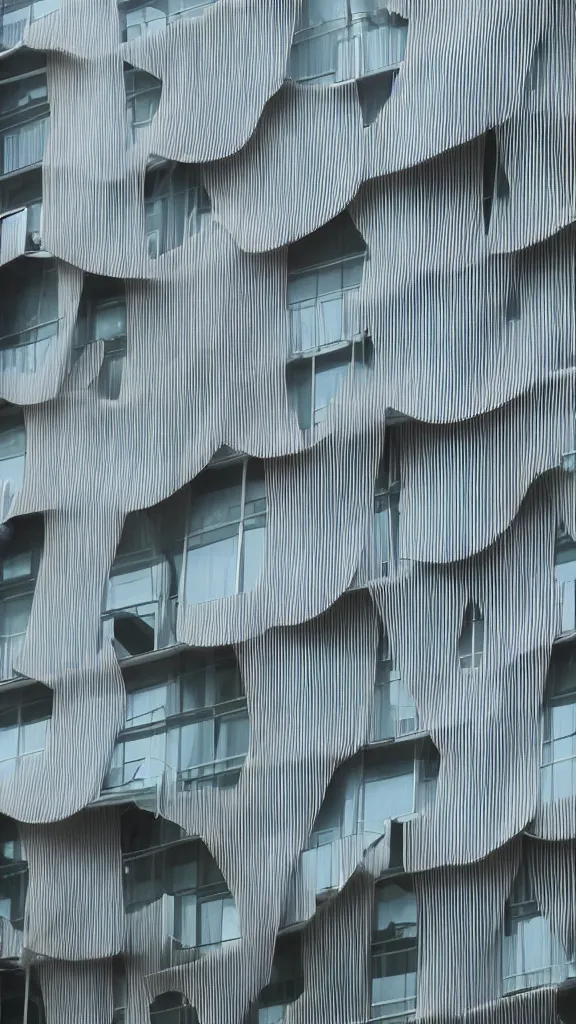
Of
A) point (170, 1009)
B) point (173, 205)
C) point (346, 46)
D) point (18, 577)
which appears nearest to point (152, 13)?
point (173, 205)

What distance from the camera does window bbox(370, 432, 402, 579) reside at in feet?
67.4

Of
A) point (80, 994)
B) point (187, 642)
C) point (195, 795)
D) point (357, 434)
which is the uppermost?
point (357, 434)

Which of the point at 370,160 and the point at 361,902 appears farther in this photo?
the point at 370,160

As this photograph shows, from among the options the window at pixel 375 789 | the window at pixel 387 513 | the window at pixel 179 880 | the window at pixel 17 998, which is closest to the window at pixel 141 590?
the window at pixel 179 880

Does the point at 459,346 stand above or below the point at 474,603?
above

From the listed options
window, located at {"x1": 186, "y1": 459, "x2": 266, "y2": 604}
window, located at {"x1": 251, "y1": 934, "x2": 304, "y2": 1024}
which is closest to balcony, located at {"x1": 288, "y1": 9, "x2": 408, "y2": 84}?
window, located at {"x1": 186, "y1": 459, "x2": 266, "y2": 604}

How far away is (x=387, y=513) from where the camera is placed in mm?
20781

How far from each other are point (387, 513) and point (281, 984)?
3.85 m

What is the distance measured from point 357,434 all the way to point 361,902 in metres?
3.81

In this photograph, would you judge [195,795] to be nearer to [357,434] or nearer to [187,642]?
[187,642]

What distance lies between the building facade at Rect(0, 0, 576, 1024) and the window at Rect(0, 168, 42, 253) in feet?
0.25

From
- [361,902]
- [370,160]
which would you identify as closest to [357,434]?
[370,160]

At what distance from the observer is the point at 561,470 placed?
792 inches

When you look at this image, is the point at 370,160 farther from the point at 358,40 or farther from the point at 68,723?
the point at 68,723
